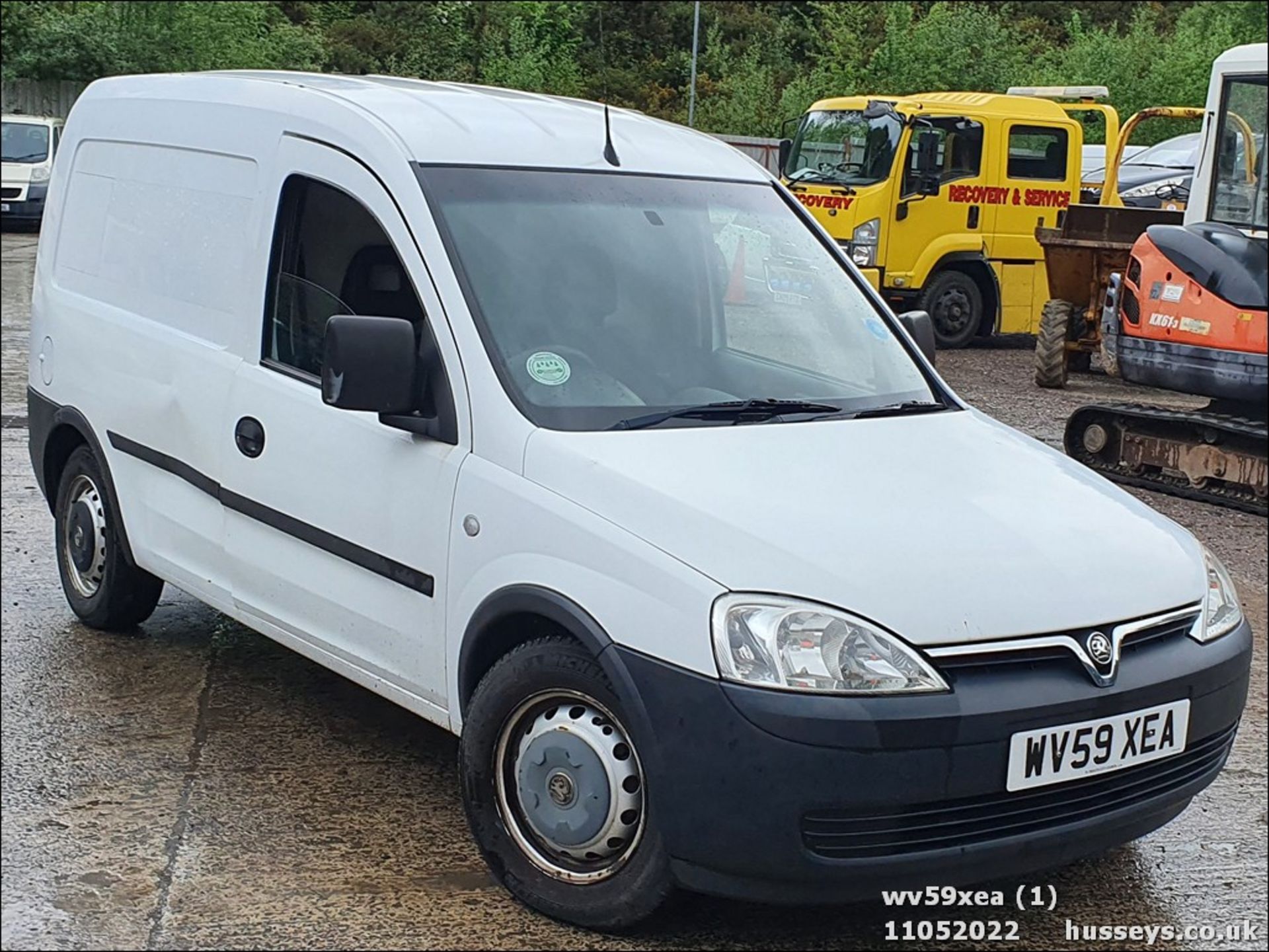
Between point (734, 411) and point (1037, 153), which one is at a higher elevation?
point (734, 411)

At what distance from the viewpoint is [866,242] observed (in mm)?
17281

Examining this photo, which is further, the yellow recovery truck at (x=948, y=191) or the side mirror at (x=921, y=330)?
the yellow recovery truck at (x=948, y=191)

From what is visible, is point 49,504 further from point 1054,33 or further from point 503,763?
point 1054,33

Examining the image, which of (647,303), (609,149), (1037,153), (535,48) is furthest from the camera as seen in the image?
(535,48)

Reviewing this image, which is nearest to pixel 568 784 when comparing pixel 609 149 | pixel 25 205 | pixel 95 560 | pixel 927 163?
pixel 609 149

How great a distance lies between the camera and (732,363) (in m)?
4.70

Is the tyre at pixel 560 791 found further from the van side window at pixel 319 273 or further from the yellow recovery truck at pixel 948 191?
the yellow recovery truck at pixel 948 191

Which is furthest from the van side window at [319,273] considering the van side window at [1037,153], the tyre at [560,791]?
the van side window at [1037,153]

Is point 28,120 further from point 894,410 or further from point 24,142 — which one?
point 894,410

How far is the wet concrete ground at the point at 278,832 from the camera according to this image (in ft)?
13.3

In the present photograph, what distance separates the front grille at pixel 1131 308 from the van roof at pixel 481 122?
6.21 metres

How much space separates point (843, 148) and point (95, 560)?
12.8 metres

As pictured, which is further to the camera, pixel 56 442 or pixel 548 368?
pixel 56 442

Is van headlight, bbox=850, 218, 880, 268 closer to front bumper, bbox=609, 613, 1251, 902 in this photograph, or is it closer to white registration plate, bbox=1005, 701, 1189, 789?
white registration plate, bbox=1005, 701, 1189, 789
